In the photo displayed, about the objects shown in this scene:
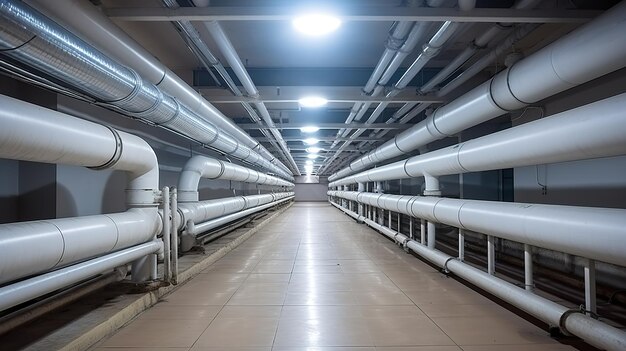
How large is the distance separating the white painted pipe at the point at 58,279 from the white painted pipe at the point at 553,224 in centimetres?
288

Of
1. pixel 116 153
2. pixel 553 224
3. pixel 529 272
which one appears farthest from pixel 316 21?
pixel 529 272

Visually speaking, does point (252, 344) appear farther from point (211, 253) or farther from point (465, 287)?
point (211, 253)

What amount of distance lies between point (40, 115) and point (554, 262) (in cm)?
521

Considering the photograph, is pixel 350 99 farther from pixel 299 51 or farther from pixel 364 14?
pixel 364 14

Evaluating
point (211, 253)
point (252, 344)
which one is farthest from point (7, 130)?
point (211, 253)

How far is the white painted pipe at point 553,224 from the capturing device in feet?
5.88

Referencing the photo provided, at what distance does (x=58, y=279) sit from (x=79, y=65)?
4.17ft

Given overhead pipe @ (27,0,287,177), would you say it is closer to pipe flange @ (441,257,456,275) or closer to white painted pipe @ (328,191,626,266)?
white painted pipe @ (328,191,626,266)

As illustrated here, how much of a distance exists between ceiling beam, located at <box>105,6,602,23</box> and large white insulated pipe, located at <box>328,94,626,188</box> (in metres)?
0.93

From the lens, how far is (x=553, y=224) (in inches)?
85.9

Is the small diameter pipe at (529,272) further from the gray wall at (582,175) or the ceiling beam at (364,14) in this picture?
the ceiling beam at (364,14)

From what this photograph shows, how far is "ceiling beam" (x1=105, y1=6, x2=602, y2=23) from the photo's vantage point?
2.69 m

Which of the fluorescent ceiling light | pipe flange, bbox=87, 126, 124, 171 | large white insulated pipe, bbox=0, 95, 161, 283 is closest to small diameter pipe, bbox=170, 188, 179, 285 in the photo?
large white insulated pipe, bbox=0, 95, 161, 283

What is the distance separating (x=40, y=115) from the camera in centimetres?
184
